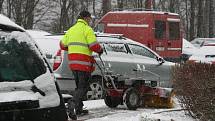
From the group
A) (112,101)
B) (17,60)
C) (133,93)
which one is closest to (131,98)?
(133,93)

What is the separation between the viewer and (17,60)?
14.0ft

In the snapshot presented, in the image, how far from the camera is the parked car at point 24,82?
4.01 meters

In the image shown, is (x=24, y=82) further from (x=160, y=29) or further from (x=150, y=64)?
(x=160, y=29)

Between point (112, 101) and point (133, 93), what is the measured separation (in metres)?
0.54

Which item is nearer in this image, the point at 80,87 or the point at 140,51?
the point at 80,87

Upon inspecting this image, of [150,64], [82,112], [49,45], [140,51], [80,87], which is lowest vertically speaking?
[82,112]

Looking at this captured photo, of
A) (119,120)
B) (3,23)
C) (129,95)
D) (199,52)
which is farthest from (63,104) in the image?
(199,52)

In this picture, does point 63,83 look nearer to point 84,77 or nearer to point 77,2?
point 84,77

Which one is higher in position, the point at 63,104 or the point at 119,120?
the point at 63,104

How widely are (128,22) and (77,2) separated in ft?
85.6

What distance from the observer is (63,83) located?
1273 centimetres

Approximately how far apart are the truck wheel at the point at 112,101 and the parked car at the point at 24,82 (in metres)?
7.21

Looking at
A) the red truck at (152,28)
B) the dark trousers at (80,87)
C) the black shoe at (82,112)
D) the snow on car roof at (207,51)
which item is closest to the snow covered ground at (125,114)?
the black shoe at (82,112)

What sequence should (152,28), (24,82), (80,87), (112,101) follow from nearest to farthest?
(24,82) < (80,87) < (112,101) < (152,28)
